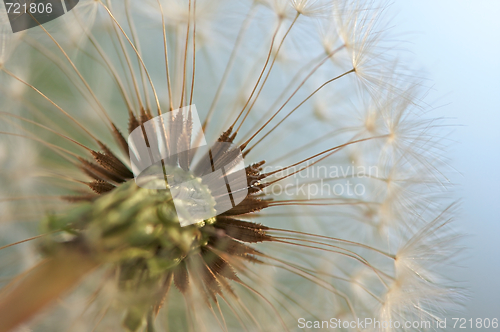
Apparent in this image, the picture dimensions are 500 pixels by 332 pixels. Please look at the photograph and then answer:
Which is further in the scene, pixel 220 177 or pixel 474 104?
pixel 474 104

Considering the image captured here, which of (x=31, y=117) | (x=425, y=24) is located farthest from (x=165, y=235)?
(x=425, y=24)

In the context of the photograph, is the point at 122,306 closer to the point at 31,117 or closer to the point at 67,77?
the point at 31,117

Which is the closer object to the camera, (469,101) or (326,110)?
(326,110)

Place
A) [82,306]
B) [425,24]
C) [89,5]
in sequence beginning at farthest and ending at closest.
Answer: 1. [425,24]
2. [89,5]
3. [82,306]

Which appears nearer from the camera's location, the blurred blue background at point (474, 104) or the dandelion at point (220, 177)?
the dandelion at point (220, 177)

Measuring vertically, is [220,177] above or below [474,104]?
below
